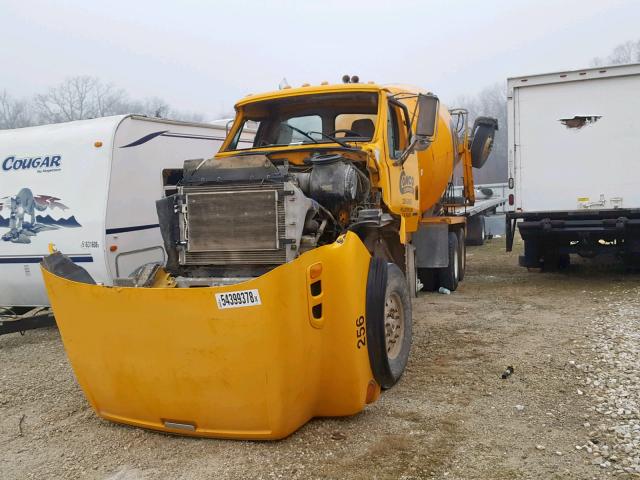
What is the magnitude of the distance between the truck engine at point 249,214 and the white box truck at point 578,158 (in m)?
5.88

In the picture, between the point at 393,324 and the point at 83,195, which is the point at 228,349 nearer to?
the point at 393,324

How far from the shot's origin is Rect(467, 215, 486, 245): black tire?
17256mm

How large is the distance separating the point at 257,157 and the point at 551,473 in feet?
10.2

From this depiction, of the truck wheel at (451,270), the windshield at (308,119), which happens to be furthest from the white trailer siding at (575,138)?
the windshield at (308,119)

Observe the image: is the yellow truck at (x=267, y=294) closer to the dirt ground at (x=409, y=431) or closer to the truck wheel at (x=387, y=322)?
the truck wheel at (x=387, y=322)

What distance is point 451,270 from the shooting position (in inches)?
403

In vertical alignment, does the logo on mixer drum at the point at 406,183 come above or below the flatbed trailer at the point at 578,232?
above

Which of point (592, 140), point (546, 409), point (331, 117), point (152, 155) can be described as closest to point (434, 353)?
point (546, 409)

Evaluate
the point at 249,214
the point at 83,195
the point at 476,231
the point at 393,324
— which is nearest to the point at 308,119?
the point at 249,214

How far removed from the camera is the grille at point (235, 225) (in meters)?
4.75

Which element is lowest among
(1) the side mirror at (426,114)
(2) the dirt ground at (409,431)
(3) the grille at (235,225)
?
(2) the dirt ground at (409,431)

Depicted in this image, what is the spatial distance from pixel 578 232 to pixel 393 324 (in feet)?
19.4

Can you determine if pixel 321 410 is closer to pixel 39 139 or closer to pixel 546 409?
pixel 546 409

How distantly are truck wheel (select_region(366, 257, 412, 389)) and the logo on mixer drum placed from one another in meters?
1.34
